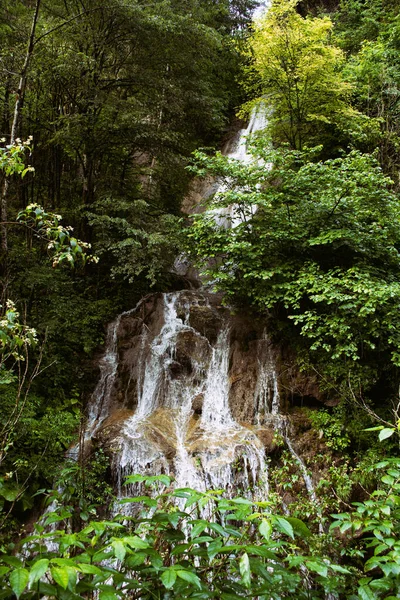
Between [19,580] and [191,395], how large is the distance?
256 inches

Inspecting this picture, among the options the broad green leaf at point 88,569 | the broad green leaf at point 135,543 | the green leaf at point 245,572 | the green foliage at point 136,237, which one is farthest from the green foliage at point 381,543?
the green foliage at point 136,237

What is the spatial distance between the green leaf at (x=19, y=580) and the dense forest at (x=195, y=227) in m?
1.09

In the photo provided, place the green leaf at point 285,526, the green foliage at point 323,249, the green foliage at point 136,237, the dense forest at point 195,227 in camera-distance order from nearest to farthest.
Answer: the green leaf at point 285,526
the dense forest at point 195,227
the green foliage at point 323,249
the green foliage at point 136,237

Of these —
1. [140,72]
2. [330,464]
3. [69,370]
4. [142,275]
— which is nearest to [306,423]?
[330,464]

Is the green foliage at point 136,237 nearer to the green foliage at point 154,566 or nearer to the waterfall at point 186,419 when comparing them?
the waterfall at point 186,419

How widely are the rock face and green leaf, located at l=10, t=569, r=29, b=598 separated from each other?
4575 millimetres

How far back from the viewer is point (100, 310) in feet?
29.2

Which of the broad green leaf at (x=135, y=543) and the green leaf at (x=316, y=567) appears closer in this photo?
the broad green leaf at (x=135, y=543)

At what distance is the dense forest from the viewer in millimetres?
5191

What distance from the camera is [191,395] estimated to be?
296 inches

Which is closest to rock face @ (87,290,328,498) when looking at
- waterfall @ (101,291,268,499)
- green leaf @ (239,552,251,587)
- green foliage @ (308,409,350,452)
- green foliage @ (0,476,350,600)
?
waterfall @ (101,291,268,499)

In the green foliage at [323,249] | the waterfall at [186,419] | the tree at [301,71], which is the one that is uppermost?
the tree at [301,71]

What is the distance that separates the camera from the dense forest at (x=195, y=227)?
5191 mm

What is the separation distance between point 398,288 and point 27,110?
9052 millimetres
